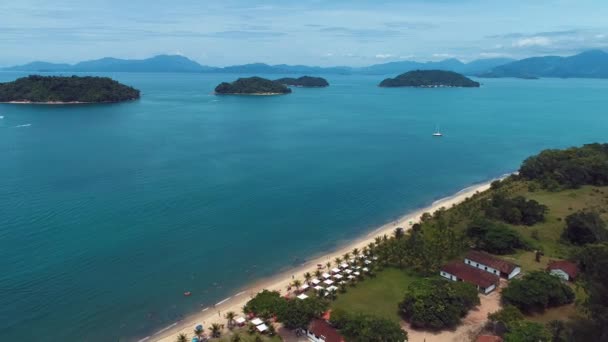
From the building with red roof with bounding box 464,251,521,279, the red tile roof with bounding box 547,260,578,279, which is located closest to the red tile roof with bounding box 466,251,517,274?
the building with red roof with bounding box 464,251,521,279

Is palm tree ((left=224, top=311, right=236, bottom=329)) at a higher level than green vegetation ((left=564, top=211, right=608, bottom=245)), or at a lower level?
lower

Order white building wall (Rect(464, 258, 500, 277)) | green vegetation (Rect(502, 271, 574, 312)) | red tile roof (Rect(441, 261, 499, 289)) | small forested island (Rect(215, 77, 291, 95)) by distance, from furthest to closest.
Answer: small forested island (Rect(215, 77, 291, 95)), white building wall (Rect(464, 258, 500, 277)), red tile roof (Rect(441, 261, 499, 289)), green vegetation (Rect(502, 271, 574, 312))

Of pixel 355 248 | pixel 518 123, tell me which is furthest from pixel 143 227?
pixel 518 123

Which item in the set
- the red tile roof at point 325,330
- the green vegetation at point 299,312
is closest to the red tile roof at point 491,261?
the green vegetation at point 299,312

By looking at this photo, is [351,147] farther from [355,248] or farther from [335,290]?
[335,290]

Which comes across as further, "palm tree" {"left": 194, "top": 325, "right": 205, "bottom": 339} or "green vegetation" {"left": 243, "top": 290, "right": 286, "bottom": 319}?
"green vegetation" {"left": 243, "top": 290, "right": 286, "bottom": 319}

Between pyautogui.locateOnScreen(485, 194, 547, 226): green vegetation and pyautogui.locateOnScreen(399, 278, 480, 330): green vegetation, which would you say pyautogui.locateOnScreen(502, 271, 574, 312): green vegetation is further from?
pyautogui.locateOnScreen(485, 194, 547, 226): green vegetation
